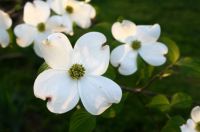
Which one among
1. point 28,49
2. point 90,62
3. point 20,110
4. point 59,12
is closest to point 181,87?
point 28,49

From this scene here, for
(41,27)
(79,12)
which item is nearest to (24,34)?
(41,27)

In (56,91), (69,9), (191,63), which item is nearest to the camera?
(56,91)

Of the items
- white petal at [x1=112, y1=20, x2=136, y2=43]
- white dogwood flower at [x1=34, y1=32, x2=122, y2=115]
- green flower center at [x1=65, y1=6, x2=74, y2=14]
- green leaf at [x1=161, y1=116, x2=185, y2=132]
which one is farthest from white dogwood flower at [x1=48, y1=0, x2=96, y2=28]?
green leaf at [x1=161, y1=116, x2=185, y2=132]

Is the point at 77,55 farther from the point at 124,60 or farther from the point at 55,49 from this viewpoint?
the point at 124,60

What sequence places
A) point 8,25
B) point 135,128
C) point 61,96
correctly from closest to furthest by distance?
point 61,96 → point 8,25 → point 135,128

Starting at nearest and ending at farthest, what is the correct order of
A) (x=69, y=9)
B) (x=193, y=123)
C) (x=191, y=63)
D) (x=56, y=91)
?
(x=56, y=91)
(x=193, y=123)
(x=191, y=63)
(x=69, y=9)

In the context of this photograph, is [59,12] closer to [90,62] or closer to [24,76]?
[90,62]

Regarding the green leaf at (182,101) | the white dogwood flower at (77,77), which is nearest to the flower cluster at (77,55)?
the white dogwood flower at (77,77)
